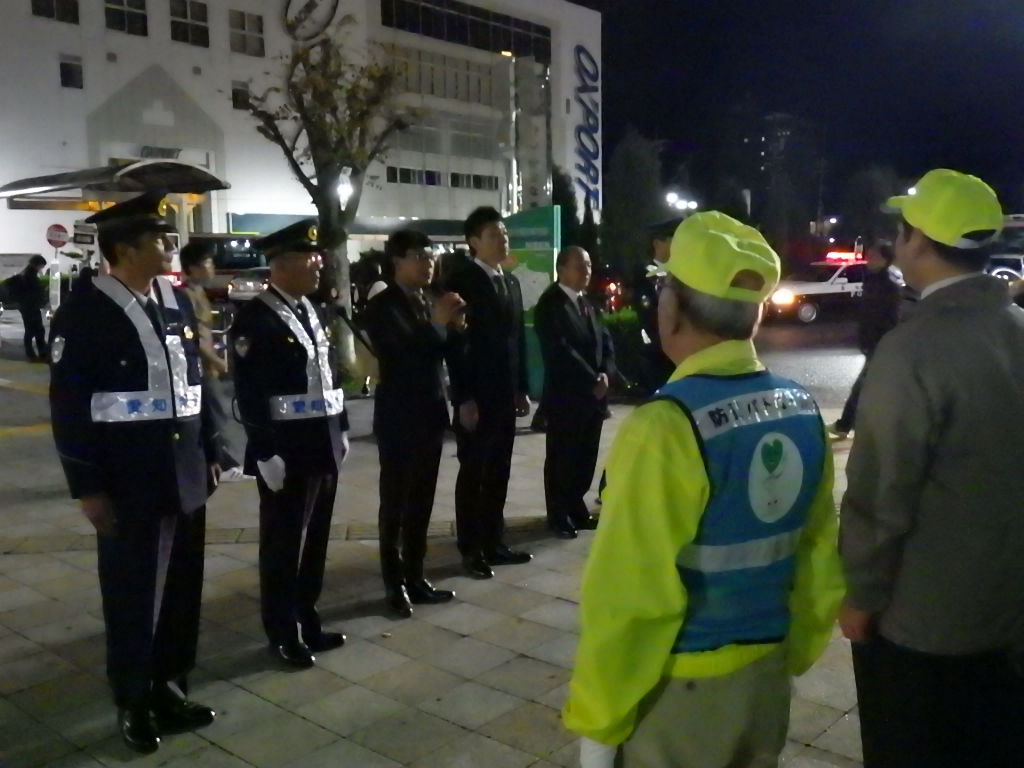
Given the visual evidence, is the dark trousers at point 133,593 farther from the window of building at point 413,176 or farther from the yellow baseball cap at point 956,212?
the window of building at point 413,176

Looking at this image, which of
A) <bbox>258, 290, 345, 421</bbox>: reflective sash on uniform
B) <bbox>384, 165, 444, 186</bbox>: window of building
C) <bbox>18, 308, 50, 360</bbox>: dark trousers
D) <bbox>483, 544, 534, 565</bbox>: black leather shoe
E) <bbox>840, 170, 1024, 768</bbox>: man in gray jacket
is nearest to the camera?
<bbox>840, 170, 1024, 768</bbox>: man in gray jacket

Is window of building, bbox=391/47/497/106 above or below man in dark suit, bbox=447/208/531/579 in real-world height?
above

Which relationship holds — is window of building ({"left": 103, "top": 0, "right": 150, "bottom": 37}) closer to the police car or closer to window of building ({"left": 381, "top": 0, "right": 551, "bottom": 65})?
window of building ({"left": 381, "top": 0, "right": 551, "bottom": 65})

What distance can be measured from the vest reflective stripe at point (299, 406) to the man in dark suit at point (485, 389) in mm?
1169

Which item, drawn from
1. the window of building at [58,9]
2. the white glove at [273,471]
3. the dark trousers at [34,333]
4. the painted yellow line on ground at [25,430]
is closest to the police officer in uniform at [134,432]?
the white glove at [273,471]

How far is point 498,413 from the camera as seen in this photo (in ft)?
18.0

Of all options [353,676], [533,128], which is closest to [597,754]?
[353,676]

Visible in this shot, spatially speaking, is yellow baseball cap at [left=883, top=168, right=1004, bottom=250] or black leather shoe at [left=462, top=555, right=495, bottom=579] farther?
black leather shoe at [left=462, top=555, right=495, bottom=579]

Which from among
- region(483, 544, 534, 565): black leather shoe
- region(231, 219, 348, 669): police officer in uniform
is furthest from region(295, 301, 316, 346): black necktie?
region(483, 544, 534, 565): black leather shoe

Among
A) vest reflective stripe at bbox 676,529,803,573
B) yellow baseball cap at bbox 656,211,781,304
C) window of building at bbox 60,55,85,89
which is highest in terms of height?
window of building at bbox 60,55,85,89

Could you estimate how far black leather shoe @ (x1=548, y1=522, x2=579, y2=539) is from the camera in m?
6.21

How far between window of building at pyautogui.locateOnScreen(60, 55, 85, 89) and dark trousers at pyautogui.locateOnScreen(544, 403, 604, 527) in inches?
1209

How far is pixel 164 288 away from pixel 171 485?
775 millimetres

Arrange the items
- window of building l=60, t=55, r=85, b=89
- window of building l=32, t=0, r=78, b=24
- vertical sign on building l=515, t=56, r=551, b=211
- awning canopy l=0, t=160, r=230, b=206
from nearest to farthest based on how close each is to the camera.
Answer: vertical sign on building l=515, t=56, r=551, b=211, awning canopy l=0, t=160, r=230, b=206, window of building l=32, t=0, r=78, b=24, window of building l=60, t=55, r=85, b=89
